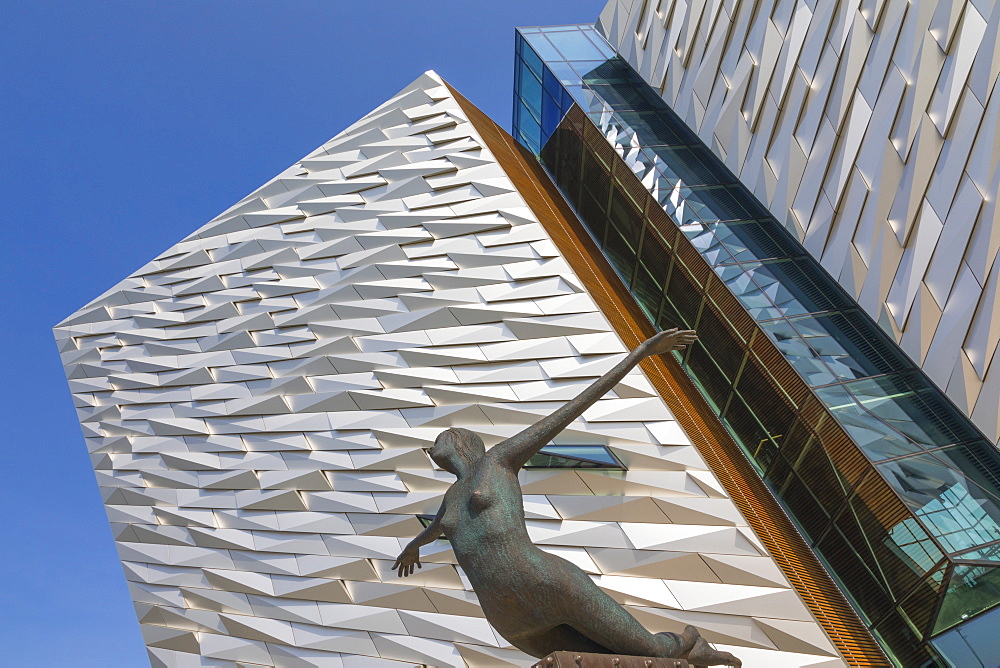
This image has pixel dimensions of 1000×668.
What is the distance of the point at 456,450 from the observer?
533 centimetres

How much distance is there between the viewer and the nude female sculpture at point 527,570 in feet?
15.3

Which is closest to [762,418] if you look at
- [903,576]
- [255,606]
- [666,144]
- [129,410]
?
[903,576]

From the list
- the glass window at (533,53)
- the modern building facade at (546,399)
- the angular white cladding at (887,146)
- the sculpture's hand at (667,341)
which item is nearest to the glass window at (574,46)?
the glass window at (533,53)

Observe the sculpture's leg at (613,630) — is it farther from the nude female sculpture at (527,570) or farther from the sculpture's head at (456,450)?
the sculpture's head at (456,450)

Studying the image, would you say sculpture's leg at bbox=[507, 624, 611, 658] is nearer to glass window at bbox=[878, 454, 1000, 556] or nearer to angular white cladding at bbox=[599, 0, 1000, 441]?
glass window at bbox=[878, 454, 1000, 556]

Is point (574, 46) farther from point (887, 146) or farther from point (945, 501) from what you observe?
point (945, 501)

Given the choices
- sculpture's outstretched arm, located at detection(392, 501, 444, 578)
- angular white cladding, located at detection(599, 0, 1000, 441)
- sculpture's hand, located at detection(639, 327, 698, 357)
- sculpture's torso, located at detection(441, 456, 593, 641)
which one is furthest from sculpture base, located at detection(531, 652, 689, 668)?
angular white cladding, located at detection(599, 0, 1000, 441)

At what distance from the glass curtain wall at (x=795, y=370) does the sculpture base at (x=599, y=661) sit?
20.3 feet

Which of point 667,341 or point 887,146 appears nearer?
point 667,341

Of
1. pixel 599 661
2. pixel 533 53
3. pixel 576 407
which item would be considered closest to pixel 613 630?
pixel 599 661

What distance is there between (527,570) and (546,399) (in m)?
7.63

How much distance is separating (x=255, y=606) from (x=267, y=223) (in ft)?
27.1

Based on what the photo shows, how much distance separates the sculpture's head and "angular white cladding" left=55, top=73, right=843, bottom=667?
5.54 meters

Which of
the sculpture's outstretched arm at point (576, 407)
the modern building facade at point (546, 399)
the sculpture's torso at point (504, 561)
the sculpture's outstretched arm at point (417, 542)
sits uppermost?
the modern building facade at point (546, 399)
